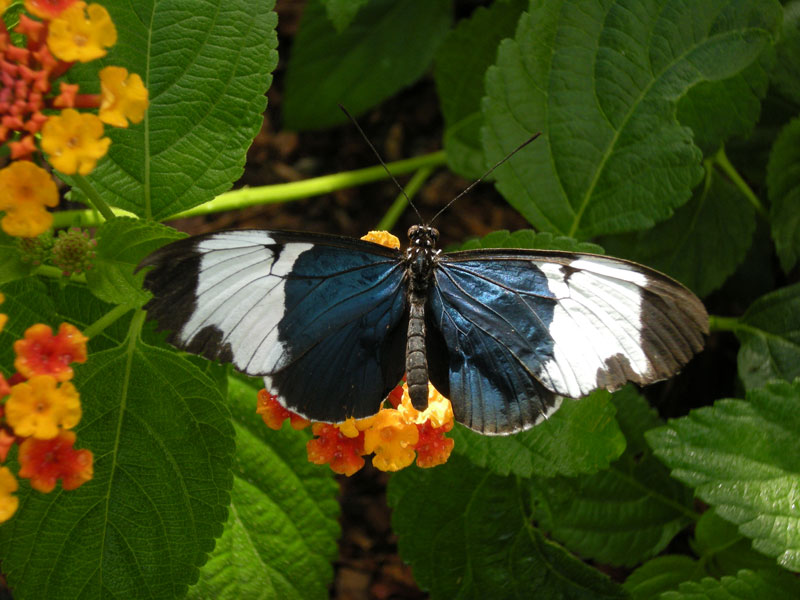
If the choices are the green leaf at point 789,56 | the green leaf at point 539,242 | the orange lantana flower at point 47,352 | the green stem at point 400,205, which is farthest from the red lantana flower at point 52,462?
the green leaf at point 789,56

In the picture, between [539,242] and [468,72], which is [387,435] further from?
[468,72]

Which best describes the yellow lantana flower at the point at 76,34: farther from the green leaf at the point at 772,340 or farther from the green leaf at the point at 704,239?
the green leaf at the point at 772,340

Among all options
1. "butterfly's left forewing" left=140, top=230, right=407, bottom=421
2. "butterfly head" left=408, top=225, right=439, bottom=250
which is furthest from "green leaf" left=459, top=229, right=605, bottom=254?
"butterfly's left forewing" left=140, top=230, right=407, bottom=421

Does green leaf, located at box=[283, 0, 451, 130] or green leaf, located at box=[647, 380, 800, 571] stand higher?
green leaf, located at box=[283, 0, 451, 130]

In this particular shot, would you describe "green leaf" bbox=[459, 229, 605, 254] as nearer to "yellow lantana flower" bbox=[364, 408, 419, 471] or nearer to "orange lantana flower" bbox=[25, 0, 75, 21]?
"yellow lantana flower" bbox=[364, 408, 419, 471]

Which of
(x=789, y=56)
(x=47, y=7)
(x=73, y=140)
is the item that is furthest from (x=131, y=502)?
(x=789, y=56)

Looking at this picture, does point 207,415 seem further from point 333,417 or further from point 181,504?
point 333,417
